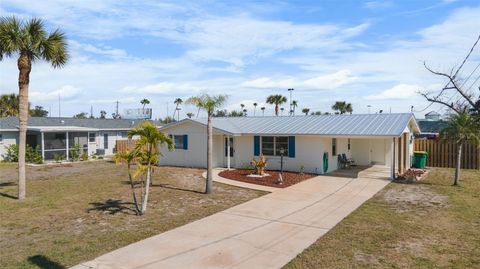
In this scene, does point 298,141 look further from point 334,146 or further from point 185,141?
point 185,141

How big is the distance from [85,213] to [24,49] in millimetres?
6691

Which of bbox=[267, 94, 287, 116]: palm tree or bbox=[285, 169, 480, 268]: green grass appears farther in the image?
bbox=[267, 94, 287, 116]: palm tree

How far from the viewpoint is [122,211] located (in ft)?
39.6

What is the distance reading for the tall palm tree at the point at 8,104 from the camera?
39.2 m

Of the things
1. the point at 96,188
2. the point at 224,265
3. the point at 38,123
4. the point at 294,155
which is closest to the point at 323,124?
the point at 294,155

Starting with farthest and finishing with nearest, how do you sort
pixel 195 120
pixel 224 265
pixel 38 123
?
pixel 38 123 < pixel 195 120 < pixel 224 265

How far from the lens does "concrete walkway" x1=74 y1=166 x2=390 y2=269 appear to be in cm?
764

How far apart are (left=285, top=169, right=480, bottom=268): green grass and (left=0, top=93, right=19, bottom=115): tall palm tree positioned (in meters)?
39.0

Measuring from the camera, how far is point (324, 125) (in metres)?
21.6

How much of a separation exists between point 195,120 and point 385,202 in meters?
13.5

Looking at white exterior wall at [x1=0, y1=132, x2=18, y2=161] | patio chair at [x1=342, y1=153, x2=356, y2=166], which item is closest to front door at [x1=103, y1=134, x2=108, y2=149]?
white exterior wall at [x1=0, y1=132, x2=18, y2=161]

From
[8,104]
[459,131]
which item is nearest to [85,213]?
[459,131]

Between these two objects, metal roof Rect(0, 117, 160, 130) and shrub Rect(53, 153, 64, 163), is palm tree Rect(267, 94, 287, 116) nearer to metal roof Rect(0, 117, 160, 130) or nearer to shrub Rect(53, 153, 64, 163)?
metal roof Rect(0, 117, 160, 130)

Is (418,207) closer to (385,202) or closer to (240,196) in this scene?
(385,202)
